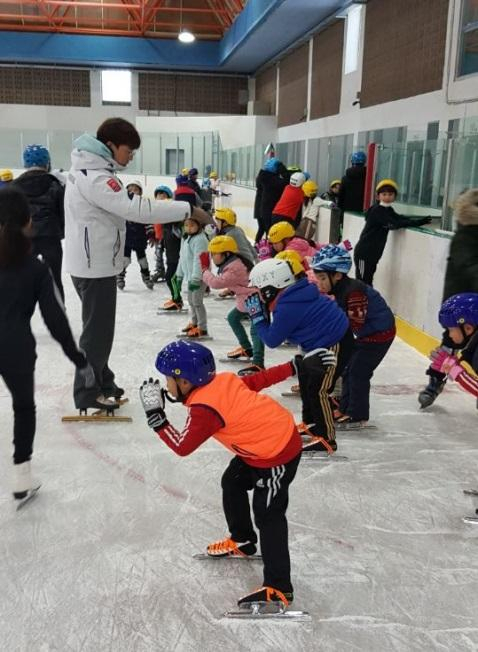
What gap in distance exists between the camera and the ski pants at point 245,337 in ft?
14.4

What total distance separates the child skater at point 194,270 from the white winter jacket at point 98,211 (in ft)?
6.09

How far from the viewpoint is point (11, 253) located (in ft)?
7.45

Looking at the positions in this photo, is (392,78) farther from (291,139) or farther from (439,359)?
(439,359)

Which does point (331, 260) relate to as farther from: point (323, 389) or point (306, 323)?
point (323, 389)

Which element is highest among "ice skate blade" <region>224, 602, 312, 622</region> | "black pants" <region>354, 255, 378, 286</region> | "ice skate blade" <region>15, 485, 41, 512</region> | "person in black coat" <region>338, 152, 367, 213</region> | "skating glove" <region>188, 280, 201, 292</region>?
"person in black coat" <region>338, 152, 367, 213</region>

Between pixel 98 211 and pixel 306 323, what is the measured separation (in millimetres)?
1166

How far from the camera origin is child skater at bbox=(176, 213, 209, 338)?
516cm

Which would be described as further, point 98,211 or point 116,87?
point 116,87

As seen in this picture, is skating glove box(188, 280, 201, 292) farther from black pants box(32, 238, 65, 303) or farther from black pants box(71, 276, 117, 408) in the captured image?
black pants box(71, 276, 117, 408)

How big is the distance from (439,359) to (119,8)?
66.2ft

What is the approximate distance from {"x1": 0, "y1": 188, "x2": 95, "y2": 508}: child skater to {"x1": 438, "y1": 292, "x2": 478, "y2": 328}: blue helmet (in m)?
1.45

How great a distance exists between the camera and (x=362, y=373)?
135 inches

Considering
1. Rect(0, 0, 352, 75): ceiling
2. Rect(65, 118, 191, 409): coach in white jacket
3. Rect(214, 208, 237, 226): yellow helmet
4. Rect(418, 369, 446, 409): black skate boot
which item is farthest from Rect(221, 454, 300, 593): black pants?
Rect(0, 0, 352, 75): ceiling

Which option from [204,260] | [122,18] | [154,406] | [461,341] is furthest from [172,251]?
[122,18]
